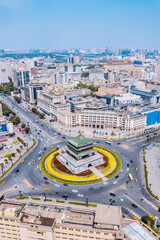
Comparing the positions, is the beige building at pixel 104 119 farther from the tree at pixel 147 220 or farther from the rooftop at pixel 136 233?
the rooftop at pixel 136 233

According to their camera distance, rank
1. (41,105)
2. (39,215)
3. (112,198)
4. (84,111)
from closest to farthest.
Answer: (39,215) → (112,198) → (84,111) → (41,105)

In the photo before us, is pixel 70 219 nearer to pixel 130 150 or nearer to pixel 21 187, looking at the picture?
pixel 21 187

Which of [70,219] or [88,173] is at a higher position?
[70,219]

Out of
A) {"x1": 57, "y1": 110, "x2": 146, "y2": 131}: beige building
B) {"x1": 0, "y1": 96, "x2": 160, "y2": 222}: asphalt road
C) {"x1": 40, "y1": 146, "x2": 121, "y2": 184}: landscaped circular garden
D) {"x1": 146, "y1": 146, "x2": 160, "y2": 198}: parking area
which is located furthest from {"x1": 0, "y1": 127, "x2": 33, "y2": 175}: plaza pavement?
{"x1": 146, "y1": 146, "x2": 160, "y2": 198}: parking area

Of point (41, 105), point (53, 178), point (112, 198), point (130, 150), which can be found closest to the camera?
point (112, 198)

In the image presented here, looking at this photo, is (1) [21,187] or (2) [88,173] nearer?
(1) [21,187]

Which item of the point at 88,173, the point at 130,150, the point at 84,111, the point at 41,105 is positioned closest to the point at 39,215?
the point at 88,173

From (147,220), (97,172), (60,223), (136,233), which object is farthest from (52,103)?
(136,233)
